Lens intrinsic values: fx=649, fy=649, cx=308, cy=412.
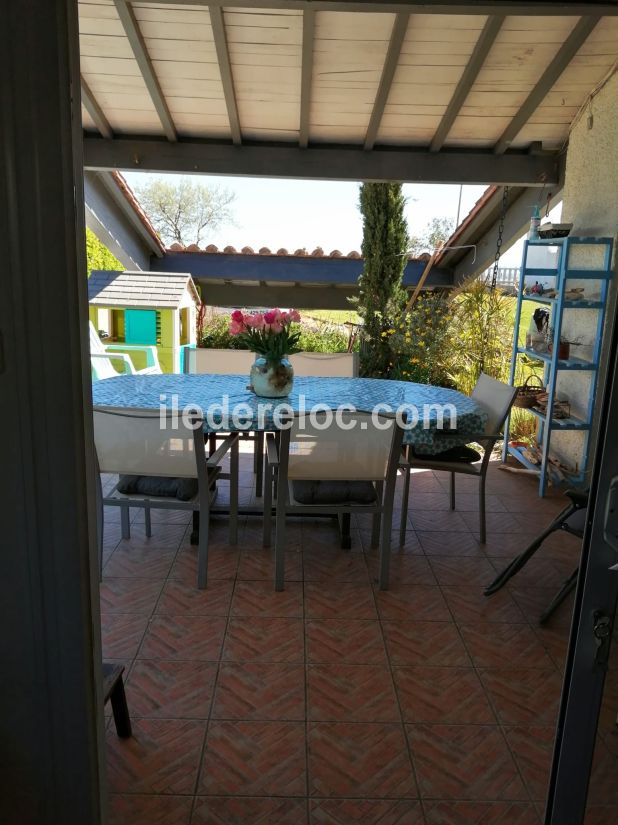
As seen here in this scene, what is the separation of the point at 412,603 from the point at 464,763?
1033 mm

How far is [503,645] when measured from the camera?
270 cm

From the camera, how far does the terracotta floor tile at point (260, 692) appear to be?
87.4 inches

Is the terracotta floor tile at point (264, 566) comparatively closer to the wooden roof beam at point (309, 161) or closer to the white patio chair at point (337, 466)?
the white patio chair at point (337, 466)

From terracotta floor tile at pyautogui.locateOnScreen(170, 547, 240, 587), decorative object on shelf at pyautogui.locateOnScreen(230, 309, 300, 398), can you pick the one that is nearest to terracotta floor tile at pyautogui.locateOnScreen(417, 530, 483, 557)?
terracotta floor tile at pyautogui.locateOnScreen(170, 547, 240, 587)

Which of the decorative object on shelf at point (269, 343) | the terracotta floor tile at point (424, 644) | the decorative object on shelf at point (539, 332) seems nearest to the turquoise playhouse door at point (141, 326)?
the decorative object on shelf at point (269, 343)

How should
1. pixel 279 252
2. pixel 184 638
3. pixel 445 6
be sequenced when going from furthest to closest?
pixel 279 252 < pixel 445 6 < pixel 184 638

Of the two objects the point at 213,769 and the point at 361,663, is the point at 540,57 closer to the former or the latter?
the point at 361,663

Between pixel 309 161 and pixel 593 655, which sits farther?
pixel 309 161

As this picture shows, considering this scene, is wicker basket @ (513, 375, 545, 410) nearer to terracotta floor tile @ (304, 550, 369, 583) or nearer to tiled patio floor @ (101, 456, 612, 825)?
tiled patio floor @ (101, 456, 612, 825)

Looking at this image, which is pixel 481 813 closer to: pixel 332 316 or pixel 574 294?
pixel 574 294

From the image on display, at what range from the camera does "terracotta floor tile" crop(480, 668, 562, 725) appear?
2.25 m

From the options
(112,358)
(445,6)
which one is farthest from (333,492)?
(112,358)

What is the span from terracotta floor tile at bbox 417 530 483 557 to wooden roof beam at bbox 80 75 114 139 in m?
3.93

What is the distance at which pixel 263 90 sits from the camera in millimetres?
4703
